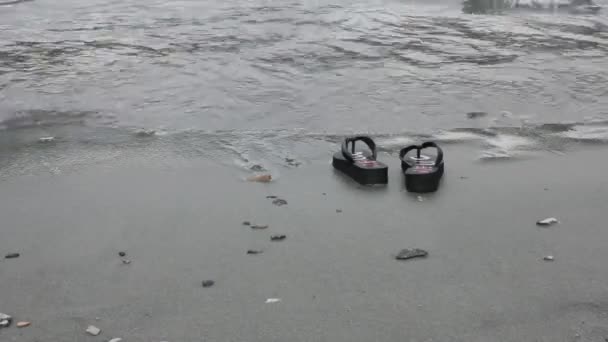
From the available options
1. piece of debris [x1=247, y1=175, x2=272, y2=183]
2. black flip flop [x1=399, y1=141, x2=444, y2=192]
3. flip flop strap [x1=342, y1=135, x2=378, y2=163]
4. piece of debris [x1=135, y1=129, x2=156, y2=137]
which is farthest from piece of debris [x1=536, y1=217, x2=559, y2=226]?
piece of debris [x1=135, y1=129, x2=156, y2=137]

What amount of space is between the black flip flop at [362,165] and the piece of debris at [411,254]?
1171 millimetres

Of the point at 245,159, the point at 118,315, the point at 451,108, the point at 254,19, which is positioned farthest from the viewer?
the point at 254,19

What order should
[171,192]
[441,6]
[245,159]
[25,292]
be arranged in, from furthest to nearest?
[441,6]
[245,159]
[171,192]
[25,292]

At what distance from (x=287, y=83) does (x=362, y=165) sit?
344cm

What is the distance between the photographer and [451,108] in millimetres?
7281

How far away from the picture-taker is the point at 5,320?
129 inches

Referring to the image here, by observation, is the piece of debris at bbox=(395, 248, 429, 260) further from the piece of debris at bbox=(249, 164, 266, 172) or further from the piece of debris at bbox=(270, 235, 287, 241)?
the piece of debris at bbox=(249, 164, 266, 172)

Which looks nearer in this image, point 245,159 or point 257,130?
point 245,159

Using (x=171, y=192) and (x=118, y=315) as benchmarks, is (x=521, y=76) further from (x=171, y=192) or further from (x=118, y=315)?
(x=118, y=315)

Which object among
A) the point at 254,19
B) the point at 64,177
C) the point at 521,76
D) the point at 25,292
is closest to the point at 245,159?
the point at 64,177

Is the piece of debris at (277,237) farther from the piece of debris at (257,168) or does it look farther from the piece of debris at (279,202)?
the piece of debris at (257,168)

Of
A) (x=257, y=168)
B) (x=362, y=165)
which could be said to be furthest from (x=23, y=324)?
(x=362, y=165)

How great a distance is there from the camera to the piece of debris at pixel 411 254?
389 centimetres

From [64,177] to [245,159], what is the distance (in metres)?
1.43
